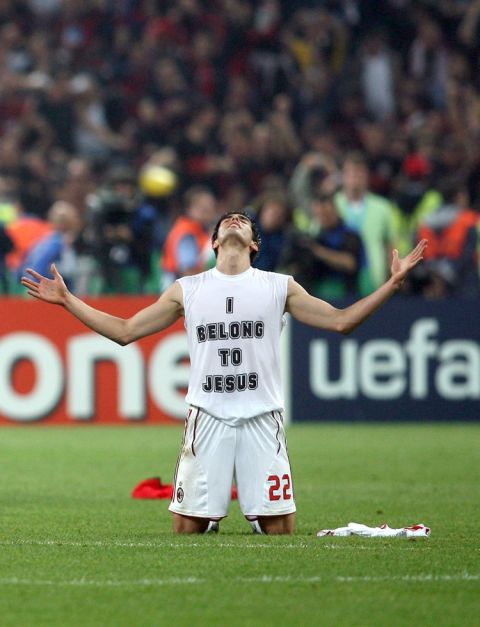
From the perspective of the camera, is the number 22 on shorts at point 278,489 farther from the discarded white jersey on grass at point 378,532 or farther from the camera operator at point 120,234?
the camera operator at point 120,234

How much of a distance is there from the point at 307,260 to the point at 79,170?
16.0 feet

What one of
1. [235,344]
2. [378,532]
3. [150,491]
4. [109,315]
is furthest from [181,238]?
[378,532]

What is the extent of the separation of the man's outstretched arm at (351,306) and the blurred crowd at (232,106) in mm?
10273

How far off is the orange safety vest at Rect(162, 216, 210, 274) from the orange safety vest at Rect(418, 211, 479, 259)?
2.66 meters

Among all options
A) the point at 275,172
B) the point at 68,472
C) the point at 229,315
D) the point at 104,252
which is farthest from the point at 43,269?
the point at 229,315

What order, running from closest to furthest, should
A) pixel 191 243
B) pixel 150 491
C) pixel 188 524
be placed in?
pixel 188 524
pixel 150 491
pixel 191 243

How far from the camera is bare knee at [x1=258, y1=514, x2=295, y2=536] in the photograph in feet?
28.1


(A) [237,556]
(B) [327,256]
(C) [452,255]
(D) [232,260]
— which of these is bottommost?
(A) [237,556]

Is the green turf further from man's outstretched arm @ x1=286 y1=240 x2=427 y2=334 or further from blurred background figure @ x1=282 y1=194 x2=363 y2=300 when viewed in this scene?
blurred background figure @ x1=282 y1=194 x2=363 y2=300

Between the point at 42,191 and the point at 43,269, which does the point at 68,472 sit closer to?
the point at 43,269

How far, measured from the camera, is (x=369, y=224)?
58.8 feet

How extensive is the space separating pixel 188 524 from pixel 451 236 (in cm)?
1061

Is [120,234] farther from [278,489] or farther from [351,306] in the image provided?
[351,306]

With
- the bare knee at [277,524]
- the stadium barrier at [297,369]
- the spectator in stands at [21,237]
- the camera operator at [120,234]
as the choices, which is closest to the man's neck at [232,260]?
the bare knee at [277,524]
